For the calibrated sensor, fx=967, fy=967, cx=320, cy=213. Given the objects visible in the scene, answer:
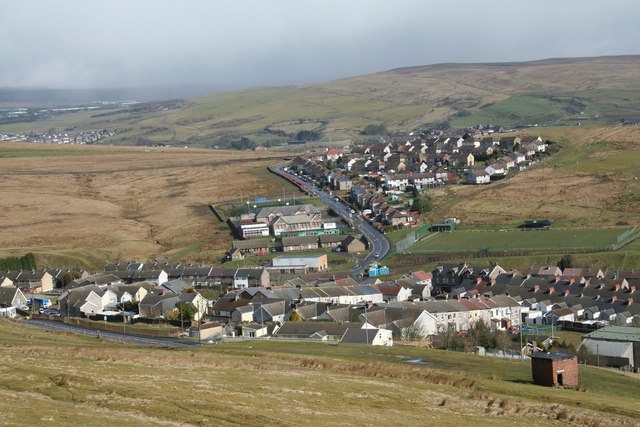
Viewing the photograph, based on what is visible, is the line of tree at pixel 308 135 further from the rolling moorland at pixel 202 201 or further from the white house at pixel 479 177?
the white house at pixel 479 177

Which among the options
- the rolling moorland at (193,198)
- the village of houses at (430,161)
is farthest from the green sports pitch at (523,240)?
the village of houses at (430,161)

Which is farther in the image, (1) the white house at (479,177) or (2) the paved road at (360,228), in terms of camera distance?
(1) the white house at (479,177)

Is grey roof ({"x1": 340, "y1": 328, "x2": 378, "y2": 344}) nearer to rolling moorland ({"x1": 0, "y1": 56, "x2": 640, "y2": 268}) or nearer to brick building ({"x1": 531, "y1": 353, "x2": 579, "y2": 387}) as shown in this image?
brick building ({"x1": 531, "y1": 353, "x2": 579, "y2": 387})

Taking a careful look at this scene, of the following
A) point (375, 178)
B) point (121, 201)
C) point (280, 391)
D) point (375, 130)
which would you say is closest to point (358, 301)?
point (280, 391)

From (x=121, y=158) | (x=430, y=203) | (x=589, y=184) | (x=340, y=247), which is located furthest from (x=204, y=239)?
(x=121, y=158)

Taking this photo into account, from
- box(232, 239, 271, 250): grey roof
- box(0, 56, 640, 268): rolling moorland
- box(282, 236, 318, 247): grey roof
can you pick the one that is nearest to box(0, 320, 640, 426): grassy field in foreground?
box(0, 56, 640, 268): rolling moorland

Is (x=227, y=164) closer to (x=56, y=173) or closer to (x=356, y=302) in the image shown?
(x=56, y=173)

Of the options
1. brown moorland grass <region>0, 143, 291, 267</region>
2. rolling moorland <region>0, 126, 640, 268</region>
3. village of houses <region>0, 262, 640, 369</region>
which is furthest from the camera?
brown moorland grass <region>0, 143, 291, 267</region>
